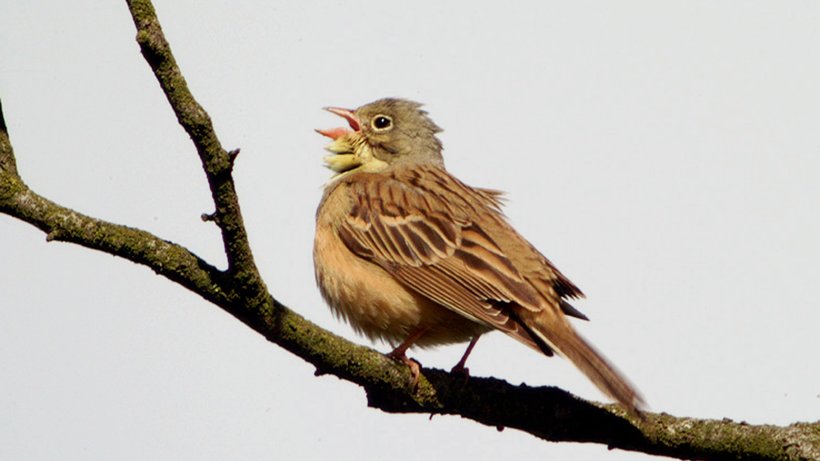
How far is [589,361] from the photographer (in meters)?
5.48

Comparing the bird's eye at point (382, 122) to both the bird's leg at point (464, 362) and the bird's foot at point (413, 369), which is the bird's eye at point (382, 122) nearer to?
the bird's leg at point (464, 362)

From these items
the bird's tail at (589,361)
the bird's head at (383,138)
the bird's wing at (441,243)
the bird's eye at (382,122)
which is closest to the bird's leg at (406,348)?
the bird's wing at (441,243)

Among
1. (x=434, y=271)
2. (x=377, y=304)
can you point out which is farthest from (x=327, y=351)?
(x=434, y=271)

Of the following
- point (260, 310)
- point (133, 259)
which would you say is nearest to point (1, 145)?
point (133, 259)

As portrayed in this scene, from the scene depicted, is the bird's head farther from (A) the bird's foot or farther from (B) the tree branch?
(B) the tree branch

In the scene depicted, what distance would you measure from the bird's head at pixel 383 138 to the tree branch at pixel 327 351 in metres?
2.93

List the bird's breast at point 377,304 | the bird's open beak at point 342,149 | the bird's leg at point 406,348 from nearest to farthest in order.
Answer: the bird's leg at point 406,348 < the bird's breast at point 377,304 < the bird's open beak at point 342,149

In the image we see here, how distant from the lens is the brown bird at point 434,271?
236 inches

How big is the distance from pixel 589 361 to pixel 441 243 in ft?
5.19

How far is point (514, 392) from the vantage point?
536 cm

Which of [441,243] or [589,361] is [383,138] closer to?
[441,243]

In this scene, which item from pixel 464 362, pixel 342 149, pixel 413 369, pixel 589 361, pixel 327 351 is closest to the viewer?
pixel 327 351

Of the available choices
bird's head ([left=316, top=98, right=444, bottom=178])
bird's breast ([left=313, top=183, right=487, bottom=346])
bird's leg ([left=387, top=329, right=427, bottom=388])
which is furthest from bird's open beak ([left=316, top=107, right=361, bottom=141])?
bird's leg ([left=387, top=329, right=427, bottom=388])

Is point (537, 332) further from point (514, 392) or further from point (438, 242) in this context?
point (438, 242)
